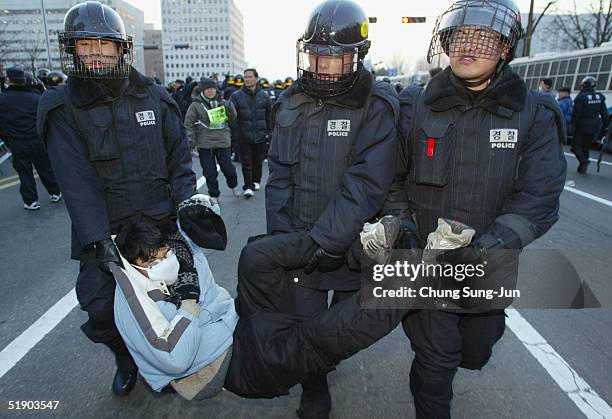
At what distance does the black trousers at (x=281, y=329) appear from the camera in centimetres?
157

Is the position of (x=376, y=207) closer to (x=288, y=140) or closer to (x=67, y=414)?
(x=288, y=140)

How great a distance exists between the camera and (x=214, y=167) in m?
6.82

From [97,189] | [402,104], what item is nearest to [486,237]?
[402,104]

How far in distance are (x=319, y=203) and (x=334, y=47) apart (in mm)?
734

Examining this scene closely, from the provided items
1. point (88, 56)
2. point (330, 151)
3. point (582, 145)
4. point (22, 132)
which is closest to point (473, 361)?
point (330, 151)

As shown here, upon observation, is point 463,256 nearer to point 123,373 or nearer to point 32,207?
point 123,373

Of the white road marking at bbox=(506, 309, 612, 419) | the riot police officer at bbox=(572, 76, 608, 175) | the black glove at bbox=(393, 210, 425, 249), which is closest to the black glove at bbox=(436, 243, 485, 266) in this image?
the black glove at bbox=(393, 210, 425, 249)

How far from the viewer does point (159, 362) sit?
5.74ft

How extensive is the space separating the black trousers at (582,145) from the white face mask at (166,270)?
969 cm

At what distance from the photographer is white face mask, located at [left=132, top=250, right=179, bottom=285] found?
2025 mm

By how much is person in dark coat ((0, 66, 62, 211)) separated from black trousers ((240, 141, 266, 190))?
320cm

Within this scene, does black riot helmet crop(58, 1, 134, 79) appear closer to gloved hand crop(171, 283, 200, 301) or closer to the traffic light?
gloved hand crop(171, 283, 200, 301)

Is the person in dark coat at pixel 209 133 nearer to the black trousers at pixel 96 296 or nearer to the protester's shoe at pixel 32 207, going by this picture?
the protester's shoe at pixel 32 207

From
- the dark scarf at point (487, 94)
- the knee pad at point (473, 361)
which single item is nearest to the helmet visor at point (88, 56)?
the dark scarf at point (487, 94)
